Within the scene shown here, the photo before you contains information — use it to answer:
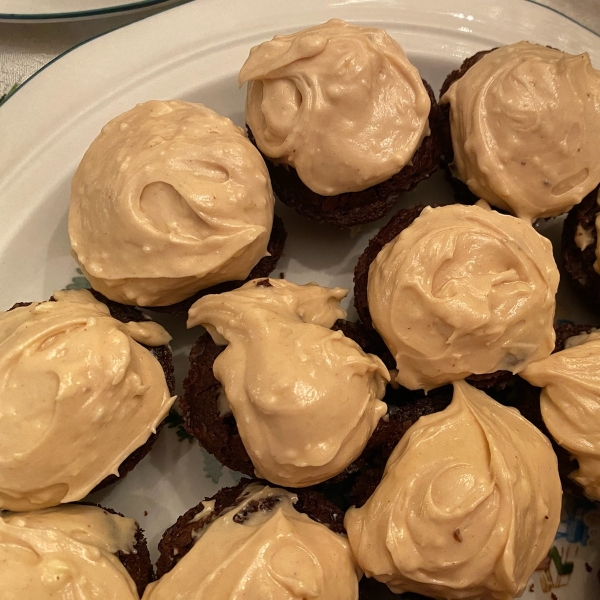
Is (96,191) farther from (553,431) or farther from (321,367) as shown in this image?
(553,431)

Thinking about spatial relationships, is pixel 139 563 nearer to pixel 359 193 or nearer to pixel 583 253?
pixel 359 193

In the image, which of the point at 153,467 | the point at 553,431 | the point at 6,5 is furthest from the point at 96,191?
the point at 553,431

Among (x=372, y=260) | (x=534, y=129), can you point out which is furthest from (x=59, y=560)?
(x=534, y=129)

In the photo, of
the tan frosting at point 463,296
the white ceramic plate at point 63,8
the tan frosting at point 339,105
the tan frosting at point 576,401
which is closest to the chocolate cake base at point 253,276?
the tan frosting at point 339,105

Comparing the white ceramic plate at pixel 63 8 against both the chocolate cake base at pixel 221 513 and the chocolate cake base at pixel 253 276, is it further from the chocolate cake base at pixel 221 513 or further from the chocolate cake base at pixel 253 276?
the chocolate cake base at pixel 221 513

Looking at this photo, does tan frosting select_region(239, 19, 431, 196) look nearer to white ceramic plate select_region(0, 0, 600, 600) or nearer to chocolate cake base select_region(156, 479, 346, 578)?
white ceramic plate select_region(0, 0, 600, 600)

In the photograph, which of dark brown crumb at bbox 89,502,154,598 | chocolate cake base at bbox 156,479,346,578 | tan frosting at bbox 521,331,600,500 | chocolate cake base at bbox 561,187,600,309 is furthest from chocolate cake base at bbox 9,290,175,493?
chocolate cake base at bbox 561,187,600,309

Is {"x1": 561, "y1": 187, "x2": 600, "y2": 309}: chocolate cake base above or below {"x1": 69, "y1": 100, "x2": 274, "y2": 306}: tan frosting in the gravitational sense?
below
